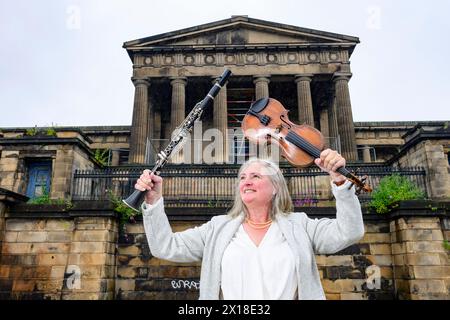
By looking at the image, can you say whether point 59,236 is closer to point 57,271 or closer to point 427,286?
point 57,271

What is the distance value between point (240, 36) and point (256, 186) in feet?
77.3

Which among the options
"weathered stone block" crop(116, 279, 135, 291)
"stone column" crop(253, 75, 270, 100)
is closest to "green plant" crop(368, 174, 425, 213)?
"weathered stone block" crop(116, 279, 135, 291)

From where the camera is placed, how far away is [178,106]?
70.5 ft

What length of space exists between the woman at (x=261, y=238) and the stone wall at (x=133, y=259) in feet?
17.9

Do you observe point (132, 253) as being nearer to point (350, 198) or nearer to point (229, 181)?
point (229, 181)

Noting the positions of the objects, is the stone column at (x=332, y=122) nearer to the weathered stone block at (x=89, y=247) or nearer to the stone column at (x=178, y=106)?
the stone column at (x=178, y=106)

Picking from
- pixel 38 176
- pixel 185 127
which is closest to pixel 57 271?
pixel 185 127

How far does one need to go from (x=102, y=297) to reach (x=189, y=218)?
2.45 m

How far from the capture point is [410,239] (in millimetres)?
6848

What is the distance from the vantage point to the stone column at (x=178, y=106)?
830 inches

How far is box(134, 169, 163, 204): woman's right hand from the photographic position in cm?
214

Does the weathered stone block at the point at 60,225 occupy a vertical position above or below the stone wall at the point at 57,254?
above

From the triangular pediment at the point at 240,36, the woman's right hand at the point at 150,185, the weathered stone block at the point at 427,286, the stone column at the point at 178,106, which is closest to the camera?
the woman's right hand at the point at 150,185

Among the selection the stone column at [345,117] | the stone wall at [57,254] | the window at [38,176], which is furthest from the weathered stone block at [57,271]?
the stone column at [345,117]
